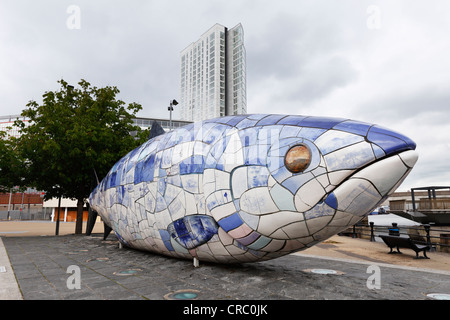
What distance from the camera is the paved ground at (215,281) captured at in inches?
164

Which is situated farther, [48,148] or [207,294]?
[48,148]

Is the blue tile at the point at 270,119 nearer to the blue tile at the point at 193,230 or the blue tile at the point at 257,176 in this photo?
the blue tile at the point at 257,176

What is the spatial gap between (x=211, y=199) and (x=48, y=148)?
1191 centimetres

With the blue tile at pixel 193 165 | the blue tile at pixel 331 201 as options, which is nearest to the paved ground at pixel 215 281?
the blue tile at pixel 331 201

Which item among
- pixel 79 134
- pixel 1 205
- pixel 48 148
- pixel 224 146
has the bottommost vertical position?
pixel 1 205

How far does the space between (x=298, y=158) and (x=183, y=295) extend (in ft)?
8.59

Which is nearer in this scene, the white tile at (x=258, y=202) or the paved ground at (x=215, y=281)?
the white tile at (x=258, y=202)

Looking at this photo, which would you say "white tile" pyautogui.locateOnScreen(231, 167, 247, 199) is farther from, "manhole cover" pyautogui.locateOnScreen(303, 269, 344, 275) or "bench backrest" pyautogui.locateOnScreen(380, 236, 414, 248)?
"bench backrest" pyautogui.locateOnScreen(380, 236, 414, 248)

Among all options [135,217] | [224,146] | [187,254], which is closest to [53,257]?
[135,217]

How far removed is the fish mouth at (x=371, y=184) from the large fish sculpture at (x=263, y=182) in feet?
0.04

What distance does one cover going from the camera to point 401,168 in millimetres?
3381

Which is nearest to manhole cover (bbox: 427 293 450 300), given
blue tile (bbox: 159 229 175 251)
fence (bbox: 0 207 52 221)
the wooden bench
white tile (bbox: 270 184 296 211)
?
white tile (bbox: 270 184 296 211)

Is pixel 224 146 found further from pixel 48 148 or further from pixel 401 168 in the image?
pixel 48 148

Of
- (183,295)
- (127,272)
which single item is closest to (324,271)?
(183,295)
